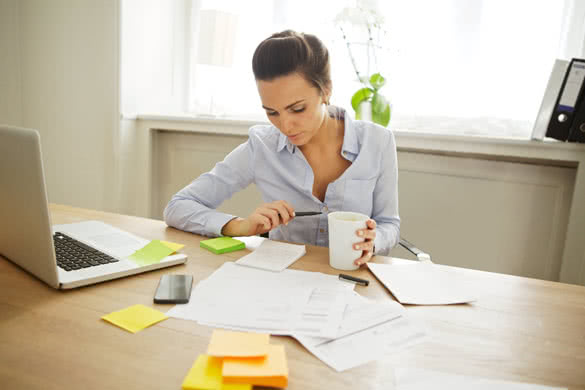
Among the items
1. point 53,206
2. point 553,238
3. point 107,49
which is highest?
point 107,49

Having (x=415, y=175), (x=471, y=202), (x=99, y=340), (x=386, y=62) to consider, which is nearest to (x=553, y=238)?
(x=471, y=202)

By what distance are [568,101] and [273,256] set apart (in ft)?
4.49

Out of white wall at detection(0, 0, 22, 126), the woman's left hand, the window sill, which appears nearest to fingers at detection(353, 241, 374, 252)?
the woman's left hand

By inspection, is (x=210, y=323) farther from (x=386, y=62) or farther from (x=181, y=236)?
(x=386, y=62)

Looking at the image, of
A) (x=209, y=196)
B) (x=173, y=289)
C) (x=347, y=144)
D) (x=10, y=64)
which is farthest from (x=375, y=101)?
(x=10, y=64)

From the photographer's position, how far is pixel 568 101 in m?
1.61

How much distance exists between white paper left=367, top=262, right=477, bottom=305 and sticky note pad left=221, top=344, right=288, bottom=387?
1.07 feet

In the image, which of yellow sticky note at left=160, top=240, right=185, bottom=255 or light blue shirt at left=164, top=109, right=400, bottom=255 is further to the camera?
light blue shirt at left=164, top=109, right=400, bottom=255

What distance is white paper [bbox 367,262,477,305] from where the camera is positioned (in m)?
0.78

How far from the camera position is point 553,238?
1.85 meters

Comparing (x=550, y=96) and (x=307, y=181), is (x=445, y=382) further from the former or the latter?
(x=550, y=96)

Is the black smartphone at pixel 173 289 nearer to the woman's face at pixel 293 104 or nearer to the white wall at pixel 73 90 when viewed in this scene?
the woman's face at pixel 293 104

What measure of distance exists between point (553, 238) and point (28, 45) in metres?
3.06

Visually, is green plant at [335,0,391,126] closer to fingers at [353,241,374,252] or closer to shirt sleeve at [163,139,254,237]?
shirt sleeve at [163,139,254,237]
